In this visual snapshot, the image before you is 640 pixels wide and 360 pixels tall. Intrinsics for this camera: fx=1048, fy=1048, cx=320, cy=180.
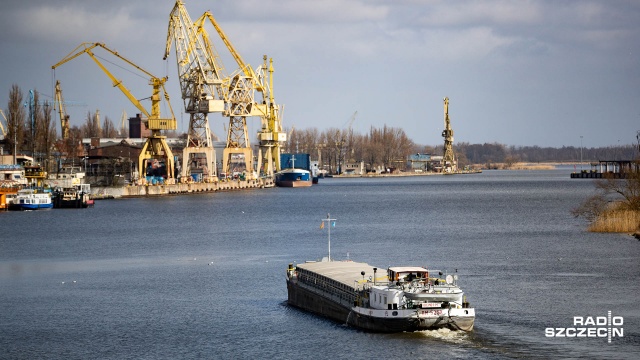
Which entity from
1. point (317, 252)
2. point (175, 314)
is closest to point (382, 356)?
point (175, 314)

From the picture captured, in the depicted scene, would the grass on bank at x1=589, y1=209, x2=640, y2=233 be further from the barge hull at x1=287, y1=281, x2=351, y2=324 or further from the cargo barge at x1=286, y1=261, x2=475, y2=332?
the cargo barge at x1=286, y1=261, x2=475, y2=332

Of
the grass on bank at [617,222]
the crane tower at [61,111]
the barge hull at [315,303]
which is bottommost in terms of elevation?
the barge hull at [315,303]

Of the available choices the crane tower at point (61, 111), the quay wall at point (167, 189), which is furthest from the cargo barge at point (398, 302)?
the crane tower at point (61, 111)

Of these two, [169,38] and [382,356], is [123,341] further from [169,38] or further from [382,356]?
[169,38]

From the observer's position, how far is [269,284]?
136 feet

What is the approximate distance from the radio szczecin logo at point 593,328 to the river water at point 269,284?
16 centimetres

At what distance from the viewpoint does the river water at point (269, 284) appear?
2958 cm

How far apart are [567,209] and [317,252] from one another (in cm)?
4136

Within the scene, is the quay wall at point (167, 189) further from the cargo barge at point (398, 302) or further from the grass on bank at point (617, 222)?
the cargo barge at point (398, 302)

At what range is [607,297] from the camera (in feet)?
119

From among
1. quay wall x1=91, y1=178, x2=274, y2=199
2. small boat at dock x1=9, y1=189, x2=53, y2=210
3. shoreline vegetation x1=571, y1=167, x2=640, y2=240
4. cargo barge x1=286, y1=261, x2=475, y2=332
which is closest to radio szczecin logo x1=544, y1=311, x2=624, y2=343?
cargo barge x1=286, y1=261, x2=475, y2=332

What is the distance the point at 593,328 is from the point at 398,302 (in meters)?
6.14

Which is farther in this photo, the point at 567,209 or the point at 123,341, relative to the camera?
the point at 567,209

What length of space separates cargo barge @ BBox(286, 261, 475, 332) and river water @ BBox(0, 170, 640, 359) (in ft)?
1.28
